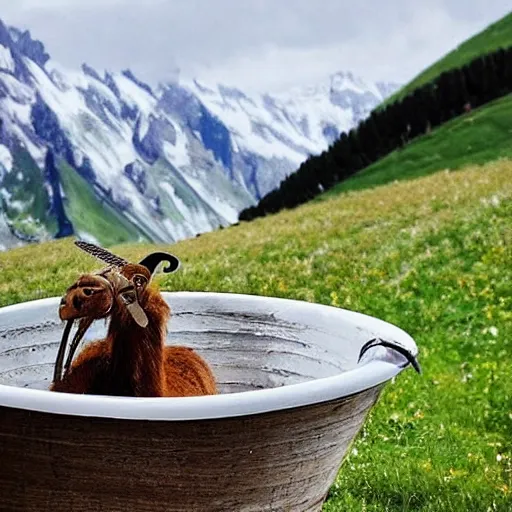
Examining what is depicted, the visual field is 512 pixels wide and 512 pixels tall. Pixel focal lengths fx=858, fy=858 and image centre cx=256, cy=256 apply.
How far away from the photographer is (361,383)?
302cm

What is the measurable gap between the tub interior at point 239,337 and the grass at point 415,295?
1.47 feet

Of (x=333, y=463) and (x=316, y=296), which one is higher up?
(x=333, y=463)

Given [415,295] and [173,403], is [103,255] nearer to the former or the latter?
[173,403]

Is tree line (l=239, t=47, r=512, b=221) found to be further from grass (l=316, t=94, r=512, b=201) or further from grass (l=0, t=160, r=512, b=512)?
grass (l=0, t=160, r=512, b=512)

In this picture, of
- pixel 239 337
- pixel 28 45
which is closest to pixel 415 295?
pixel 239 337

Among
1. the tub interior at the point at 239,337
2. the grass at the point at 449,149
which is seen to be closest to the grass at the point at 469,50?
the grass at the point at 449,149

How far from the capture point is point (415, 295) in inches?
421

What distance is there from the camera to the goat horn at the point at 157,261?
367 cm

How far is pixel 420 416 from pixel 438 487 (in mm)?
1303

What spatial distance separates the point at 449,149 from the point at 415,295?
155 ft

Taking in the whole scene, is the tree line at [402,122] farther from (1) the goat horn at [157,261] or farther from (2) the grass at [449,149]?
(1) the goat horn at [157,261]

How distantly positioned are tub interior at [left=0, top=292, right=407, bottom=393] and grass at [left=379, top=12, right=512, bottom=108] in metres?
79.2

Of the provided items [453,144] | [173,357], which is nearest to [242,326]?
[173,357]

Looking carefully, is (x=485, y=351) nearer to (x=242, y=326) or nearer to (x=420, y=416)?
(x=420, y=416)
